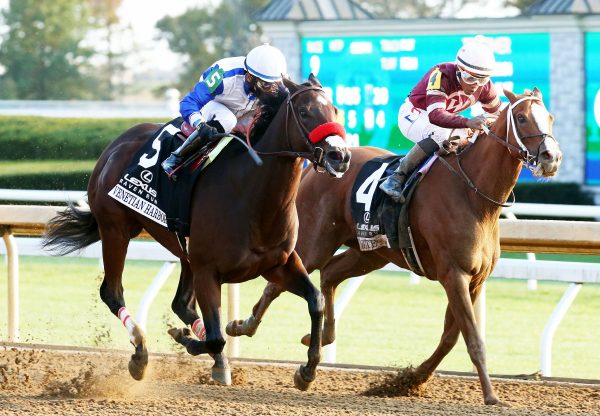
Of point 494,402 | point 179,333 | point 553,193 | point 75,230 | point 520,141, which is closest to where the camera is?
point 494,402

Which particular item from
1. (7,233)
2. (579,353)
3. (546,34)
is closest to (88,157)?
(546,34)

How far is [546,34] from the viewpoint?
15430 millimetres

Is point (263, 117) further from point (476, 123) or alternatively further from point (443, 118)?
point (476, 123)

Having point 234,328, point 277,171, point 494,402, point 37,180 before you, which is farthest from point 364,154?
point 37,180

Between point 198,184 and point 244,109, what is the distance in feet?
1.57

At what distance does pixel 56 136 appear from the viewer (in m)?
16.5

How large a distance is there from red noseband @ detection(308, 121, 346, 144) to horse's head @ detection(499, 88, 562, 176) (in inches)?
38.1

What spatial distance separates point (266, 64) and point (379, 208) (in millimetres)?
1165

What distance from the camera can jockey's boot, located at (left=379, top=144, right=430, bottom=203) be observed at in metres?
6.24

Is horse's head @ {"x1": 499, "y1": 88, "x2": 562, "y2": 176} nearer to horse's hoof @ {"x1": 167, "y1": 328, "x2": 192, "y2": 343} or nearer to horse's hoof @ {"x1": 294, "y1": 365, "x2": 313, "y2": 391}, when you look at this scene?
horse's hoof @ {"x1": 294, "y1": 365, "x2": 313, "y2": 391}

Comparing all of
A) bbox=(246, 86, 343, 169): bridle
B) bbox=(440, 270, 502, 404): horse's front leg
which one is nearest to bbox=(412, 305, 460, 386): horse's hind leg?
bbox=(440, 270, 502, 404): horse's front leg

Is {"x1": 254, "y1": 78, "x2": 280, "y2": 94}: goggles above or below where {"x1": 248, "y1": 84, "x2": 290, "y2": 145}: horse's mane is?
above

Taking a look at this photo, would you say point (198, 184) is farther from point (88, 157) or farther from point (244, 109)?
point (88, 157)

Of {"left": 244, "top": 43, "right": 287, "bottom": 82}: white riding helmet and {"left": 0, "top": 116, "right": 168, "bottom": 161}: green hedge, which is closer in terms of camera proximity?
{"left": 244, "top": 43, "right": 287, "bottom": 82}: white riding helmet
